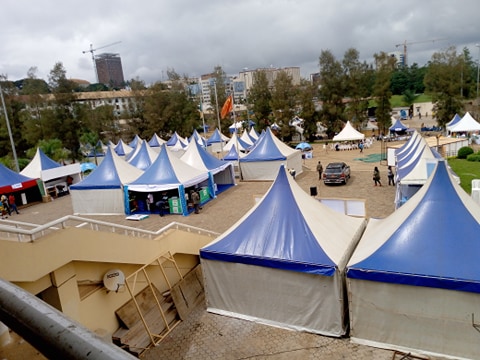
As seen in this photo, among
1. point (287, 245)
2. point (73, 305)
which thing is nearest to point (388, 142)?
point (287, 245)

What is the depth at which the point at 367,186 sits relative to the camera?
1967cm

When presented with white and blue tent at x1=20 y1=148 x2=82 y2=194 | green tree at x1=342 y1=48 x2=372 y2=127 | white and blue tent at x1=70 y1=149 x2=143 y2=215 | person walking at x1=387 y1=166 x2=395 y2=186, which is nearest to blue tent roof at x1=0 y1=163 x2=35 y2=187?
white and blue tent at x1=20 y1=148 x2=82 y2=194

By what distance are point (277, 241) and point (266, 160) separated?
1548 centimetres

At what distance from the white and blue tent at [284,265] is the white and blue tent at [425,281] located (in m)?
0.51

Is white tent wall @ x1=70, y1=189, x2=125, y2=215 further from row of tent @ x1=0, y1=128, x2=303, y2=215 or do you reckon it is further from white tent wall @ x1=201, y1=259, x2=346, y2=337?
white tent wall @ x1=201, y1=259, x2=346, y2=337

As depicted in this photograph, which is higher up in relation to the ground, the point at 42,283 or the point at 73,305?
the point at 42,283

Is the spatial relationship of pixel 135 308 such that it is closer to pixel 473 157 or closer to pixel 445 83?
pixel 473 157

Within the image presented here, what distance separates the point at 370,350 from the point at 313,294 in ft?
4.90

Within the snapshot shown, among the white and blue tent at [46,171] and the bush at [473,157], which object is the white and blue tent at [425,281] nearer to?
the bush at [473,157]

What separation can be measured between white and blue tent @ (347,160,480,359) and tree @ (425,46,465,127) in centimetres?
4074

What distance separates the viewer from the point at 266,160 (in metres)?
23.4

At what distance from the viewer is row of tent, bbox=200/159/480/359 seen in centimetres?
653

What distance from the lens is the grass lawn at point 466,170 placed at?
19081mm

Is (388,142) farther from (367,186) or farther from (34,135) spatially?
(34,135)
